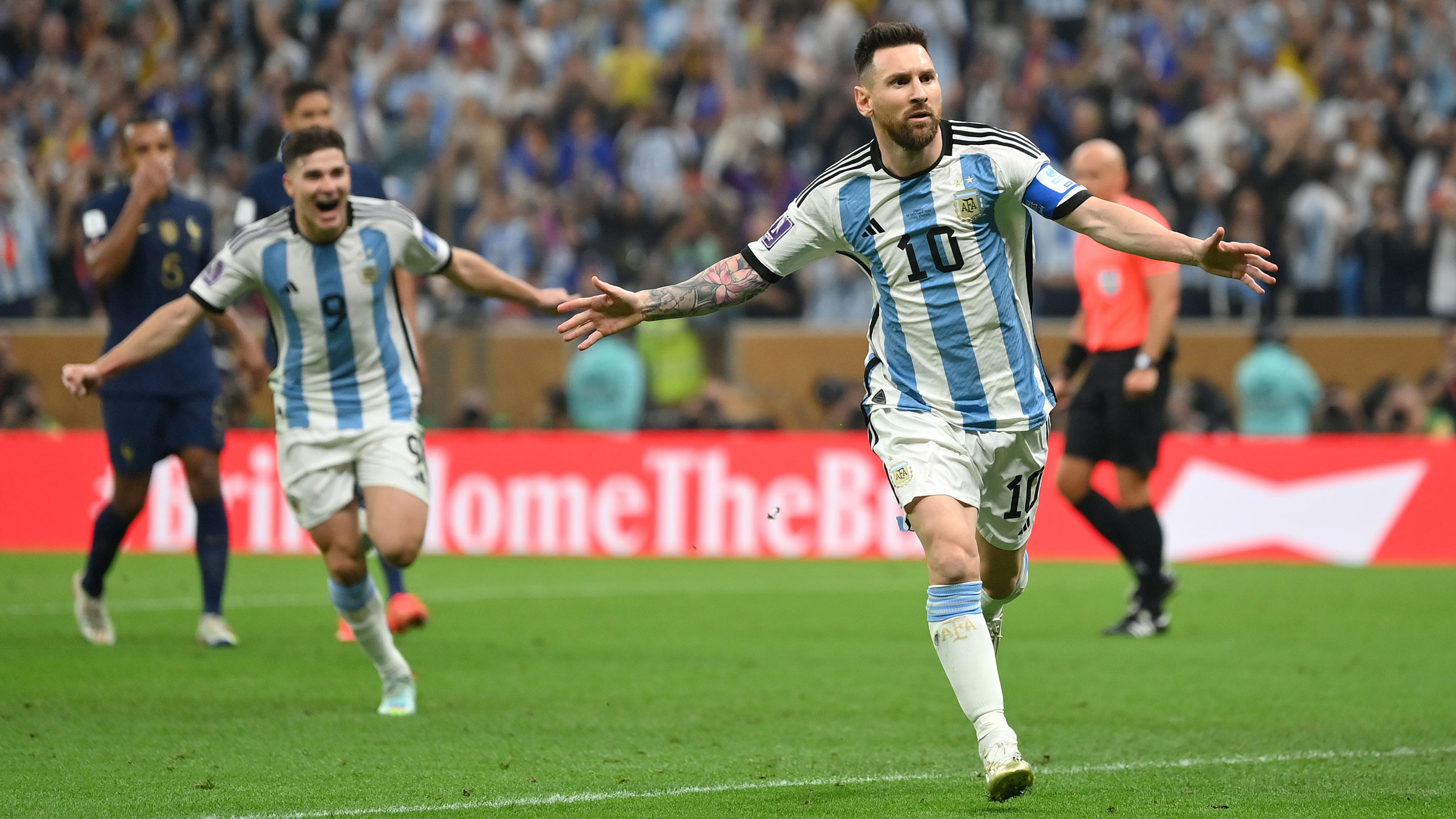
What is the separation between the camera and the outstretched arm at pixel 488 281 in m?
7.32

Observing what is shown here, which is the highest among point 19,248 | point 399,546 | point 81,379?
point 19,248

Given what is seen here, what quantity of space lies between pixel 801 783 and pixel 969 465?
3.66 feet

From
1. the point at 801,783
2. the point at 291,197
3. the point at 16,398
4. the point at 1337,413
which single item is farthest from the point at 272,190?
the point at 1337,413

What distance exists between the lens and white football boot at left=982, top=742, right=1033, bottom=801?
4875mm

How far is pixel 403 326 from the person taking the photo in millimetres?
7441

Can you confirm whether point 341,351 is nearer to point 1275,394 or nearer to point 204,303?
point 204,303

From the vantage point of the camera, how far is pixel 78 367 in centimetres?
673

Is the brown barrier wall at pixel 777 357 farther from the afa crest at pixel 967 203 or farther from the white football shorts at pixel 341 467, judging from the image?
the afa crest at pixel 967 203

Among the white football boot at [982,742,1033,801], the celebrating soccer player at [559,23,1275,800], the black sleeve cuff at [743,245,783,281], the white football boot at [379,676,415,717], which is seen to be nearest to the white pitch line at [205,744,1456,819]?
the celebrating soccer player at [559,23,1275,800]

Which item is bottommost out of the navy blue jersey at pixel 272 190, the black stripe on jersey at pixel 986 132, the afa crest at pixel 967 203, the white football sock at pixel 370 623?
the white football sock at pixel 370 623

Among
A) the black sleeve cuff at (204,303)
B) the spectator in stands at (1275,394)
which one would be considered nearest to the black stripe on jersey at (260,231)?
the black sleeve cuff at (204,303)

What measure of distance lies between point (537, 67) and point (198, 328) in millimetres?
11347

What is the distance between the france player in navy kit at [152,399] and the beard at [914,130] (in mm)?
4354

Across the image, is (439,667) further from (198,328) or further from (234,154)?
(234,154)
